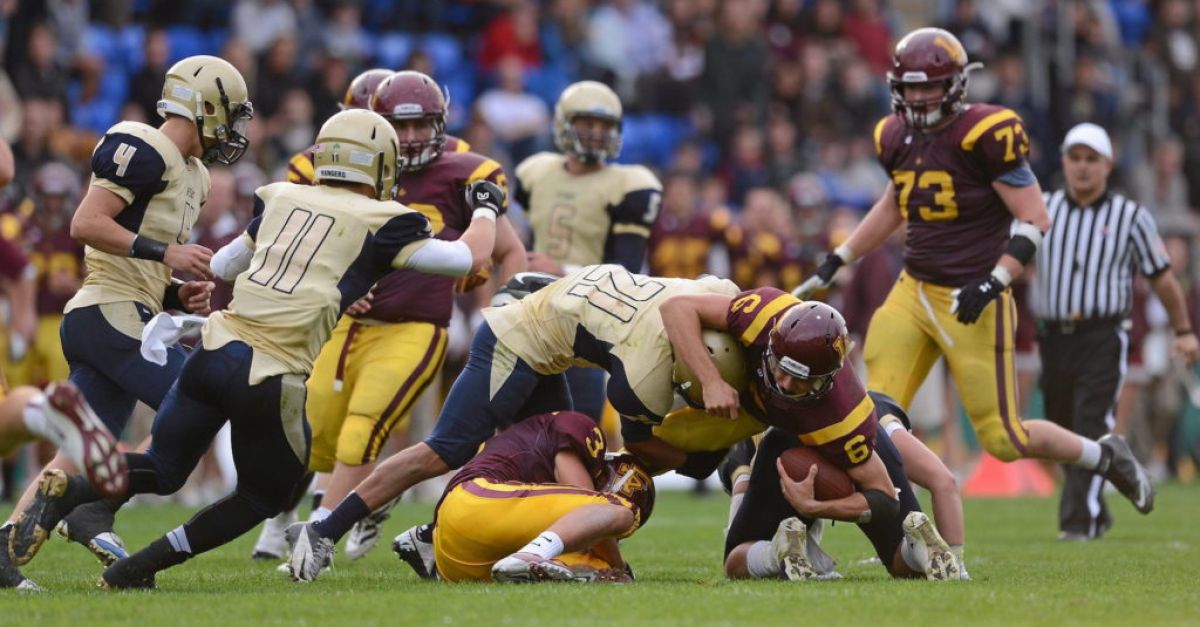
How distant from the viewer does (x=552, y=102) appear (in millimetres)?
15273

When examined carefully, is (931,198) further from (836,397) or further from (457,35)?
(457,35)

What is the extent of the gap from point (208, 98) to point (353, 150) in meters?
0.82

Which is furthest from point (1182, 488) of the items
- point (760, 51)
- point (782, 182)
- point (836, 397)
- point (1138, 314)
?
point (836, 397)

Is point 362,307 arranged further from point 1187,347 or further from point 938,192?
point 1187,347

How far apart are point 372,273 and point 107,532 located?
1.55 meters

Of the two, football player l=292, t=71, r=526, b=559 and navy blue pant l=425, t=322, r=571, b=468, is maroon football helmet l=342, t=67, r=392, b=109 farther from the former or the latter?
navy blue pant l=425, t=322, r=571, b=468

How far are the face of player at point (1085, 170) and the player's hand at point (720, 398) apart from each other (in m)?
3.87

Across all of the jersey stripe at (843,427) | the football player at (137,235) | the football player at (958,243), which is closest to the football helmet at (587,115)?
the football player at (958,243)

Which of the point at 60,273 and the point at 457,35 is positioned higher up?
the point at 457,35

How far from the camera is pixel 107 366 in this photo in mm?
6258

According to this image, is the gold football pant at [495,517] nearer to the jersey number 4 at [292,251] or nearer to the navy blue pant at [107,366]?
the jersey number 4 at [292,251]

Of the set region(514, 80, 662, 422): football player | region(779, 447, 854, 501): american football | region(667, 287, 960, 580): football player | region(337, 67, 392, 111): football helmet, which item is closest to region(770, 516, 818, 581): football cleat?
region(667, 287, 960, 580): football player

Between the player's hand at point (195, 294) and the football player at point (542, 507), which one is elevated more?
the player's hand at point (195, 294)

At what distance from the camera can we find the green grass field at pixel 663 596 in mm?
4895
